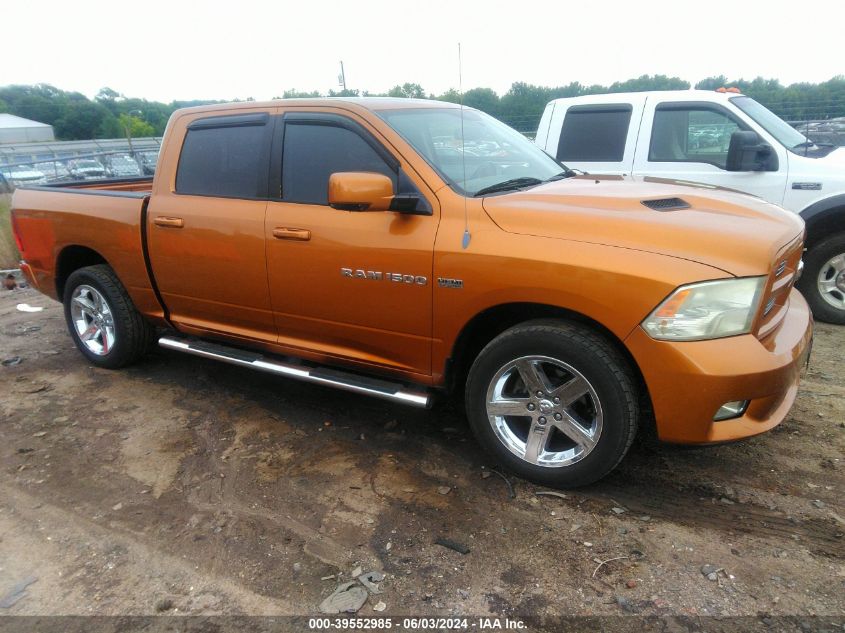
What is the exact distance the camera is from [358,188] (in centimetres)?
294

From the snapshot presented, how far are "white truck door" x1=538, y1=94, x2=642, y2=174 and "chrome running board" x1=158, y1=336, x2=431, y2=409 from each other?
363 centimetres

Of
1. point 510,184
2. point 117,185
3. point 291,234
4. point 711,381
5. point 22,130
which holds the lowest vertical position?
point 22,130

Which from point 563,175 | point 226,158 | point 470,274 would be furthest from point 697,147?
point 226,158

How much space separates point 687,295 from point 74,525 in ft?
9.85

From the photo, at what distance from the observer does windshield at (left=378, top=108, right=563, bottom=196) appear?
3.28 metres

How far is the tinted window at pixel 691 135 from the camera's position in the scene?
223 inches

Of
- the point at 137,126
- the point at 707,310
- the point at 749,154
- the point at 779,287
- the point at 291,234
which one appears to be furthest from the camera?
the point at 137,126

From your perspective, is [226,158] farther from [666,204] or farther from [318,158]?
[666,204]

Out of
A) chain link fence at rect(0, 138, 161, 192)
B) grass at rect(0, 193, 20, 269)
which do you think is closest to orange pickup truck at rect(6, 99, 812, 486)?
grass at rect(0, 193, 20, 269)

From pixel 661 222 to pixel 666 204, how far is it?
0.33 m

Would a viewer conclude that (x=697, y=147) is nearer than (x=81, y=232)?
No

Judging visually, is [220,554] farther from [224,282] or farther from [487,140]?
[487,140]

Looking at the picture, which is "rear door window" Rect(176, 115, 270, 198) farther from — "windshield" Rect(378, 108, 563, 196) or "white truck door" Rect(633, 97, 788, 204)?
"white truck door" Rect(633, 97, 788, 204)

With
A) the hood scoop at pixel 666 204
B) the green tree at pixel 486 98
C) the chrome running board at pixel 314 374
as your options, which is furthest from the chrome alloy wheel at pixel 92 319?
the hood scoop at pixel 666 204
